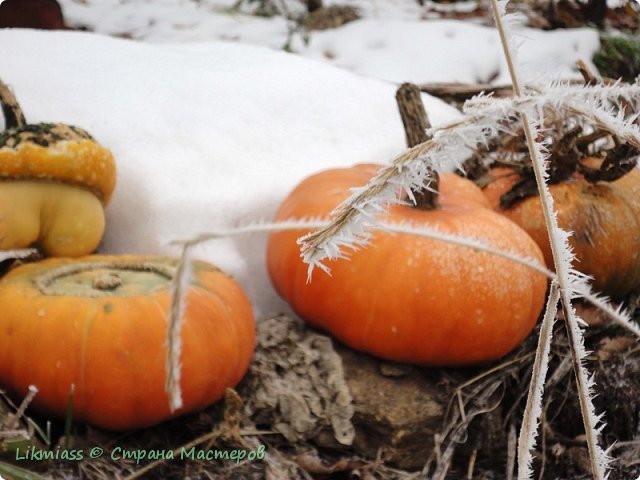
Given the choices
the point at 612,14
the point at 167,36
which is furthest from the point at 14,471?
the point at 612,14

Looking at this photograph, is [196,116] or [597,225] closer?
[597,225]

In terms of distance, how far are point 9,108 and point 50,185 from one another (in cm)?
15

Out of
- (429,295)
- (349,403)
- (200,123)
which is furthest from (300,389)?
(200,123)

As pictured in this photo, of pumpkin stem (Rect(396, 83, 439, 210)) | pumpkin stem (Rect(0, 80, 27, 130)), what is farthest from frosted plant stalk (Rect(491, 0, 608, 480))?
pumpkin stem (Rect(0, 80, 27, 130))

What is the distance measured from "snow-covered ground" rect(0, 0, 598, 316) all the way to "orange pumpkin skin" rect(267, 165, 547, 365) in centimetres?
21

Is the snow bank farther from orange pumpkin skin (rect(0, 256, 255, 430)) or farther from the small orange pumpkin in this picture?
orange pumpkin skin (rect(0, 256, 255, 430))

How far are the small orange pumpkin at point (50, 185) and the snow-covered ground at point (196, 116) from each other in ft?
0.41

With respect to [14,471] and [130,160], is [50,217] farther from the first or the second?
[14,471]

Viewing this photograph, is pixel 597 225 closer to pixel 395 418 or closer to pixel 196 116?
pixel 395 418

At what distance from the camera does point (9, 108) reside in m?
0.99

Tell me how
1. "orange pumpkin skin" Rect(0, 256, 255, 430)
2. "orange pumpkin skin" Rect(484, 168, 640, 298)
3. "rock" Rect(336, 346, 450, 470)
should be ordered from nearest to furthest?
"orange pumpkin skin" Rect(0, 256, 255, 430), "rock" Rect(336, 346, 450, 470), "orange pumpkin skin" Rect(484, 168, 640, 298)

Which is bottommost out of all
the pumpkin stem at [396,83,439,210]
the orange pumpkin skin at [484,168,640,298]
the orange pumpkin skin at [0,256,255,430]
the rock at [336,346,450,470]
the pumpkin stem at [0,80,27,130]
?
the rock at [336,346,450,470]

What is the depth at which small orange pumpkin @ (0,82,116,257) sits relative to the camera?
0.91 m

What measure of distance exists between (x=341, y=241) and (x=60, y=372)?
1.79ft
